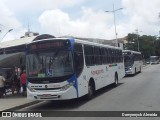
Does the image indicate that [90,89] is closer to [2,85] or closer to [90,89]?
[90,89]

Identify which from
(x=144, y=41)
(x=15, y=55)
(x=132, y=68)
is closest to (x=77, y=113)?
(x=15, y=55)

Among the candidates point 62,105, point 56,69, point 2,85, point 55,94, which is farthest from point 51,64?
point 2,85

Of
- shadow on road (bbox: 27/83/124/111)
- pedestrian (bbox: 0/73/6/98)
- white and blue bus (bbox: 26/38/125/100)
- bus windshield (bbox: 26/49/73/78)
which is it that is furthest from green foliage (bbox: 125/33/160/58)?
bus windshield (bbox: 26/49/73/78)

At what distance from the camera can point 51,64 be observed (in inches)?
556

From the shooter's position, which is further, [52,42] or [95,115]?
[52,42]

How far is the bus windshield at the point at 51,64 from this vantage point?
46.0 feet

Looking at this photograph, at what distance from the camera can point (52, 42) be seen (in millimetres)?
14508

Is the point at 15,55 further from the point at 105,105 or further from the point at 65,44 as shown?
the point at 105,105

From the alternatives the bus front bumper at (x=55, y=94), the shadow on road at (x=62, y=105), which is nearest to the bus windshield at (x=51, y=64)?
the bus front bumper at (x=55, y=94)

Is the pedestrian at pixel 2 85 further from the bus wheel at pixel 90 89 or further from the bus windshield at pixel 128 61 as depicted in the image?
the bus windshield at pixel 128 61

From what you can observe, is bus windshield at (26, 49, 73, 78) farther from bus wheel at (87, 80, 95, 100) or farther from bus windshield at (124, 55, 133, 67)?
bus windshield at (124, 55, 133, 67)

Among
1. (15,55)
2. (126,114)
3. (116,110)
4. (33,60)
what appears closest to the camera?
(126,114)

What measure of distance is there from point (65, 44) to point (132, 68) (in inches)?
857

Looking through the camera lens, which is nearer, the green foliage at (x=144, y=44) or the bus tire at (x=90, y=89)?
the bus tire at (x=90, y=89)
